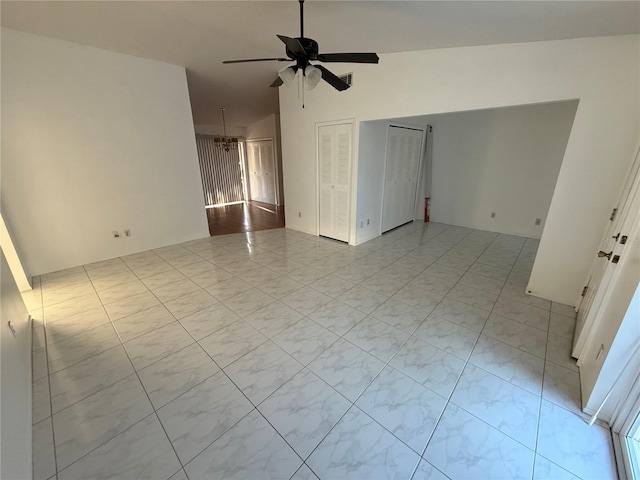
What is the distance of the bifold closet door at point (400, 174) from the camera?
4.71m

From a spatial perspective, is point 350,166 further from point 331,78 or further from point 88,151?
point 88,151

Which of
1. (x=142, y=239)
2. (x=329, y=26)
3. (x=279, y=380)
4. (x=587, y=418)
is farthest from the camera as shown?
(x=142, y=239)

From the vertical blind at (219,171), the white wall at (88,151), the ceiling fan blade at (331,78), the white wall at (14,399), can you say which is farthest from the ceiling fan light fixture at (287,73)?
the vertical blind at (219,171)

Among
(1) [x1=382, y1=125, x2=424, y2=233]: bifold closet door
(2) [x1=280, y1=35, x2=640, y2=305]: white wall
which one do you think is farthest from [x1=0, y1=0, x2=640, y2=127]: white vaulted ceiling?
(1) [x1=382, y1=125, x2=424, y2=233]: bifold closet door

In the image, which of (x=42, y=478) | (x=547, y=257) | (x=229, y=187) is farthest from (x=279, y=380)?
(x=229, y=187)

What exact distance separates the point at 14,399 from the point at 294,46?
2.75m

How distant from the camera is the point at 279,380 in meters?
1.83

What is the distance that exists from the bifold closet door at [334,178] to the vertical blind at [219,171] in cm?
463

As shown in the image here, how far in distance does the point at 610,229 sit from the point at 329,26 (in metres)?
3.23

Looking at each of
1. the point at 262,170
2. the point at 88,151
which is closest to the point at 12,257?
the point at 88,151

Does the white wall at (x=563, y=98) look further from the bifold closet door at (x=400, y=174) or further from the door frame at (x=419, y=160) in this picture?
the bifold closet door at (x=400, y=174)

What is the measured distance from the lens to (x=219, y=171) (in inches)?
329

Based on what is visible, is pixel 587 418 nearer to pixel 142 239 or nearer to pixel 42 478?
pixel 42 478

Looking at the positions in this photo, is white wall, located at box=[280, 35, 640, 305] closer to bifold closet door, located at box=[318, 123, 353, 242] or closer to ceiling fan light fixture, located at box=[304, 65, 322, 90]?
bifold closet door, located at box=[318, 123, 353, 242]
